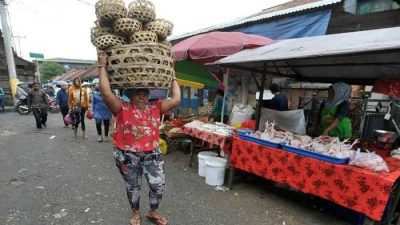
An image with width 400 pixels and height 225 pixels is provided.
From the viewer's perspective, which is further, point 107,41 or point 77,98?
point 77,98

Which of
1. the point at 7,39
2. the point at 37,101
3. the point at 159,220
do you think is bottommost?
the point at 159,220

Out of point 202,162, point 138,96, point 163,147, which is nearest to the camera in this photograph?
point 138,96

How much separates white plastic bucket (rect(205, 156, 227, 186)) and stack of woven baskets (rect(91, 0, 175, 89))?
2.46m

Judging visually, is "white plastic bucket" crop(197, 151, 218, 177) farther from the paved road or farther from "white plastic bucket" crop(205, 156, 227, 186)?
"white plastic bucket" crop(205, 156, 227, 186)

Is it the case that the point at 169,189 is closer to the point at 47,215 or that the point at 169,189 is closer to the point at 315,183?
the point at 47,215

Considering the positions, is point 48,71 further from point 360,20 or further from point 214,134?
point 360,20

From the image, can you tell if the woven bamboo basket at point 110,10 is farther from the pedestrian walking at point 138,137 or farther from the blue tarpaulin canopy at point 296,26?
the blue tarpaulin canopy at point 296,26

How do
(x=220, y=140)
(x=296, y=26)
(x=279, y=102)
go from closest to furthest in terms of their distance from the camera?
(x=220, y=140)
(x=279, y=102)
(x=296, y=26)

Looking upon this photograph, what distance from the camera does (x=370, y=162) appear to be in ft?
10.1

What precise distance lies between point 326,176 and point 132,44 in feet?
9.25

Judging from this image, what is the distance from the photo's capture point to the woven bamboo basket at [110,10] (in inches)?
97.9

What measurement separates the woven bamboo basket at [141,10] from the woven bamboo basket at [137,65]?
327 millimetres

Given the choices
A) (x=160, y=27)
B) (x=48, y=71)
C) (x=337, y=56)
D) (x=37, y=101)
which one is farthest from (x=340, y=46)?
(x=48, y=71)

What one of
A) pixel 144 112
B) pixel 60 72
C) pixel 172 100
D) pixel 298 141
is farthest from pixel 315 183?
pixel 60 72
